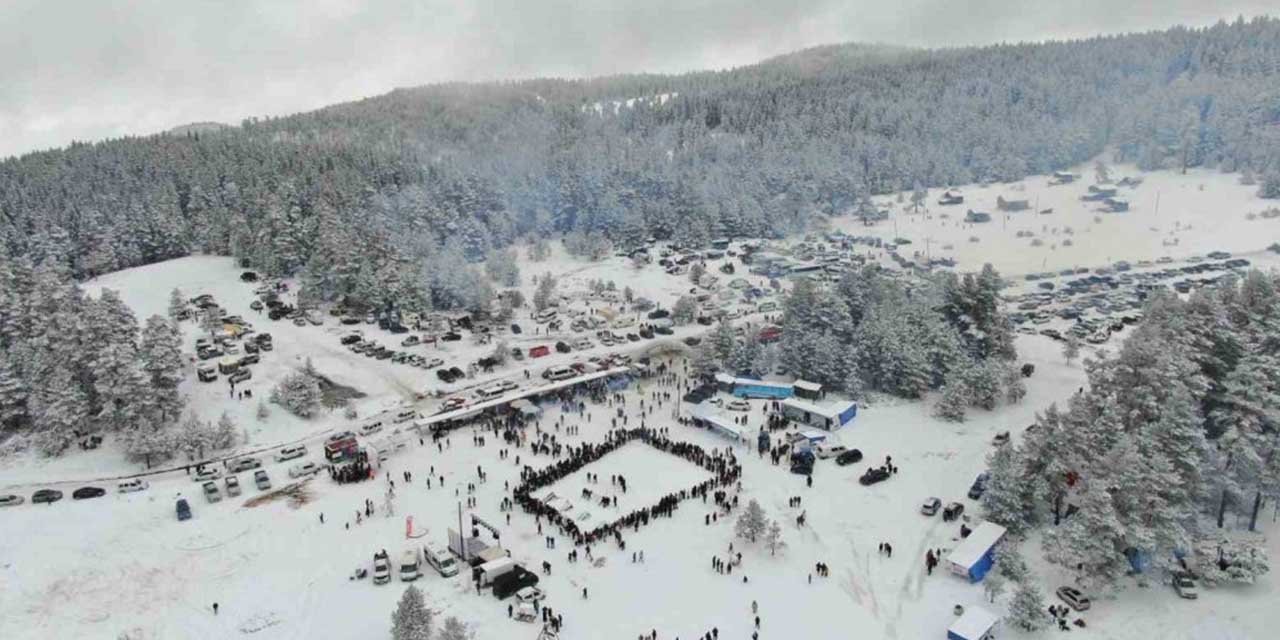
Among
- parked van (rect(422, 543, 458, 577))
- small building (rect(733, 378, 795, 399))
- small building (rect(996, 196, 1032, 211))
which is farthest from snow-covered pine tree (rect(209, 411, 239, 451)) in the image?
small building (rect(996, 196, 1032, 211))

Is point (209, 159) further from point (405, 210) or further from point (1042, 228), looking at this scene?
point (1042, 228)

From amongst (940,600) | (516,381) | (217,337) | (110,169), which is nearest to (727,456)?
(940,600)

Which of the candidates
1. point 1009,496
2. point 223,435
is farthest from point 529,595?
point 223,435

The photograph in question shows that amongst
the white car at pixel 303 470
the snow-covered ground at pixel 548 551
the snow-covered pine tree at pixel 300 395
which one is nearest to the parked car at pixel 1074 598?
the snow-covered ground at pixel 548 551

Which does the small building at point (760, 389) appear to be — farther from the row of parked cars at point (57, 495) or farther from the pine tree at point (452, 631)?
the row of parked cars at point (57, 495)

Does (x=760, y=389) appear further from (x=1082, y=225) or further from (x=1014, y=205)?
(x=1014, y=205)

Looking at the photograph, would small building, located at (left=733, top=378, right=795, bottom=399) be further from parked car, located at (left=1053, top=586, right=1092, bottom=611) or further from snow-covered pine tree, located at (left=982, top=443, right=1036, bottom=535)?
parked car, located at (left=1053, top=586, right=1092, bottom=611)
